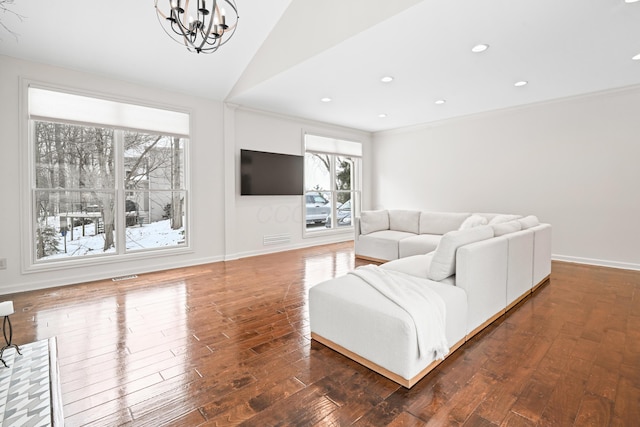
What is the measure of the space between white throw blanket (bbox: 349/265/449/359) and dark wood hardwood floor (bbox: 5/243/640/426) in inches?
8.1

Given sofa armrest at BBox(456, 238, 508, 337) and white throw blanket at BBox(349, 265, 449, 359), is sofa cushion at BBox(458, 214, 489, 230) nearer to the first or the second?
sofa armrest at BBox(456, 238, 508, 337)

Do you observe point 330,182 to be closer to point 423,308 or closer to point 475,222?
point 475,222

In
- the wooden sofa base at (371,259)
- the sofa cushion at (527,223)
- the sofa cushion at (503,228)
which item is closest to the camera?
the sofa cushion at (503,228)

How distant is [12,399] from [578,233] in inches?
262

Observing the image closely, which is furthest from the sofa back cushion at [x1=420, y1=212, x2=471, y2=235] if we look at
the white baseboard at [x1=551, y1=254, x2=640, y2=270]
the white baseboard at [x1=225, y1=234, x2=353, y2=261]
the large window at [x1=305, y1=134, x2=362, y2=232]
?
the large window at [x1=305, y1=134, x2=362, y2=232]

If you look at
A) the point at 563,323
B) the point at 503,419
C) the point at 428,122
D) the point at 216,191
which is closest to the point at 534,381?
the point at 503,419

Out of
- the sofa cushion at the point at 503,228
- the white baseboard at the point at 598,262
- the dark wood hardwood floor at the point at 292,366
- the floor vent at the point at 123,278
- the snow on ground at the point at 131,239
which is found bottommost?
the dark wood hardwood floor at the point at 292,366

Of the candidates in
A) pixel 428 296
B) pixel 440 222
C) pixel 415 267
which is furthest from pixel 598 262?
pixel 428 296

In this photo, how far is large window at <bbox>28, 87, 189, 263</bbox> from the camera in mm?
3818

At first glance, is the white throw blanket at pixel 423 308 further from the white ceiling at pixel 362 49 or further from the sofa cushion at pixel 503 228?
the white ceiling at pixel 362 49

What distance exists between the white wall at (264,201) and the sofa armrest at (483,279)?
402 cm

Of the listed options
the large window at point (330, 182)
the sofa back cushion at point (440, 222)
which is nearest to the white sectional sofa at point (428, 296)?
the sofa back cushion at point (440, 222)

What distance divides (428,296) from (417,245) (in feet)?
8.70

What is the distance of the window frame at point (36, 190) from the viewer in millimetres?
3629
